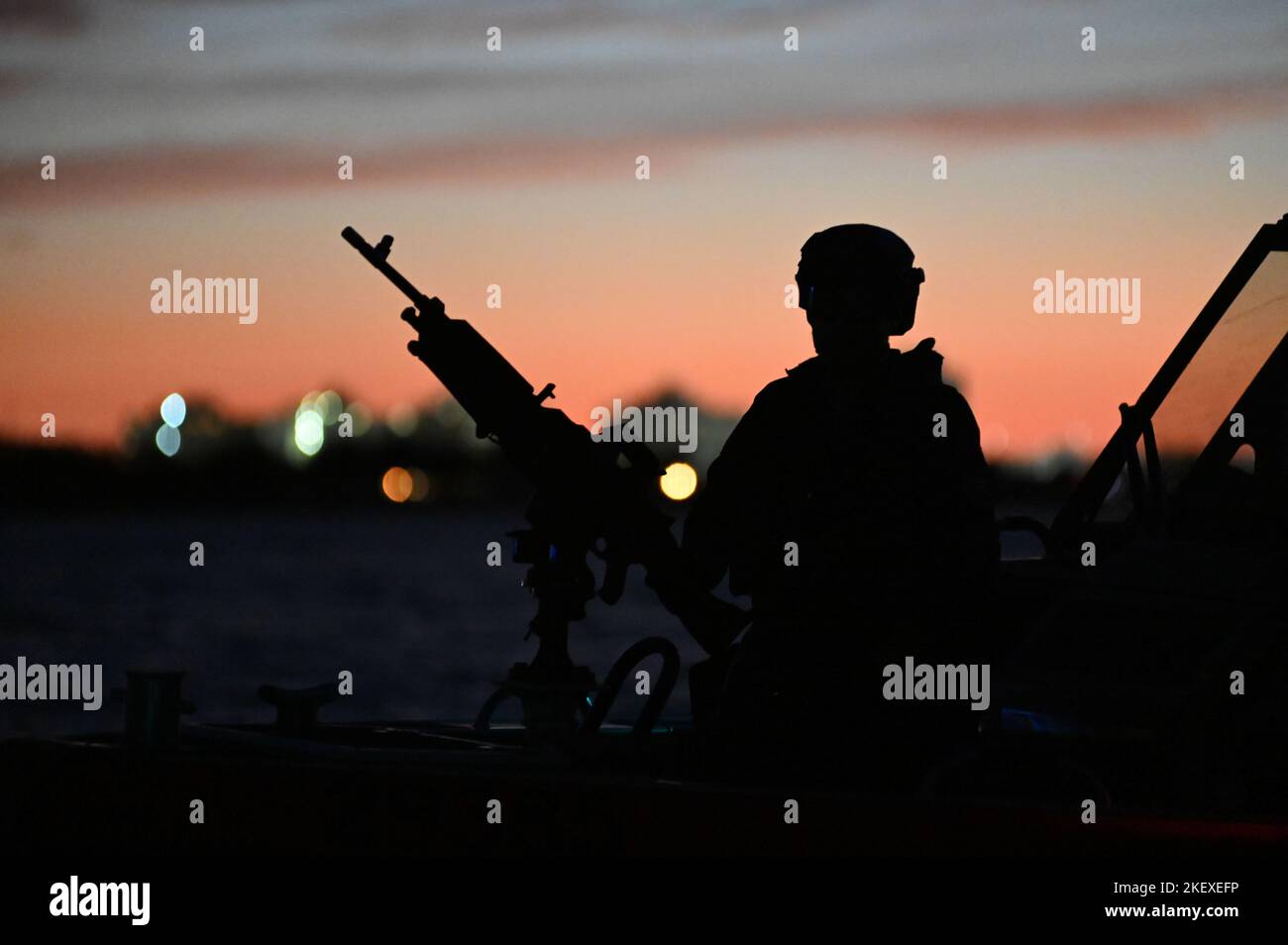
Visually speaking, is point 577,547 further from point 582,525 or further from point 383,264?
point 383,264

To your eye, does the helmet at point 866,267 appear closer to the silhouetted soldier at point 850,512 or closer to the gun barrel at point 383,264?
the silhouetted soldier at point 850,512

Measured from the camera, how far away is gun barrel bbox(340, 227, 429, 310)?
6.45 m

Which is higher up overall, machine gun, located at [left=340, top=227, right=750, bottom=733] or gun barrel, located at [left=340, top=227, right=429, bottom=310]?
gun barrel, located at [left=340, top=227, right=429, bottom=310]

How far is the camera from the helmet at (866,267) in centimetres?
484

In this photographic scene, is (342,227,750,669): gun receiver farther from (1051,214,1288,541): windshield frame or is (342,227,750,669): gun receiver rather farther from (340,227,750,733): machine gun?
(1051,214,1288,541): windshield frame

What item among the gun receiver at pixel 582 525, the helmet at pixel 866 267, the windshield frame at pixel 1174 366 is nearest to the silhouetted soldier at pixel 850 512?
the helmet at pixel 866 267

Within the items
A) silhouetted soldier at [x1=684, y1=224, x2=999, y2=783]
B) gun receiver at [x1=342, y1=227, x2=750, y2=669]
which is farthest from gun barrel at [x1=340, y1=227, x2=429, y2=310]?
silhouetted soldier at [x1=684, y1=224, x2=999, y2=783]

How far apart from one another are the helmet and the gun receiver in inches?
46.0

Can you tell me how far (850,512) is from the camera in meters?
4.91

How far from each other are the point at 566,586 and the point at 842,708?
3.95 ft

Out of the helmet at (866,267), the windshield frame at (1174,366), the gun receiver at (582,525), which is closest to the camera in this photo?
the helmet at (866,267)

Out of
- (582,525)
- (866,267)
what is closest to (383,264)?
(582,525)
